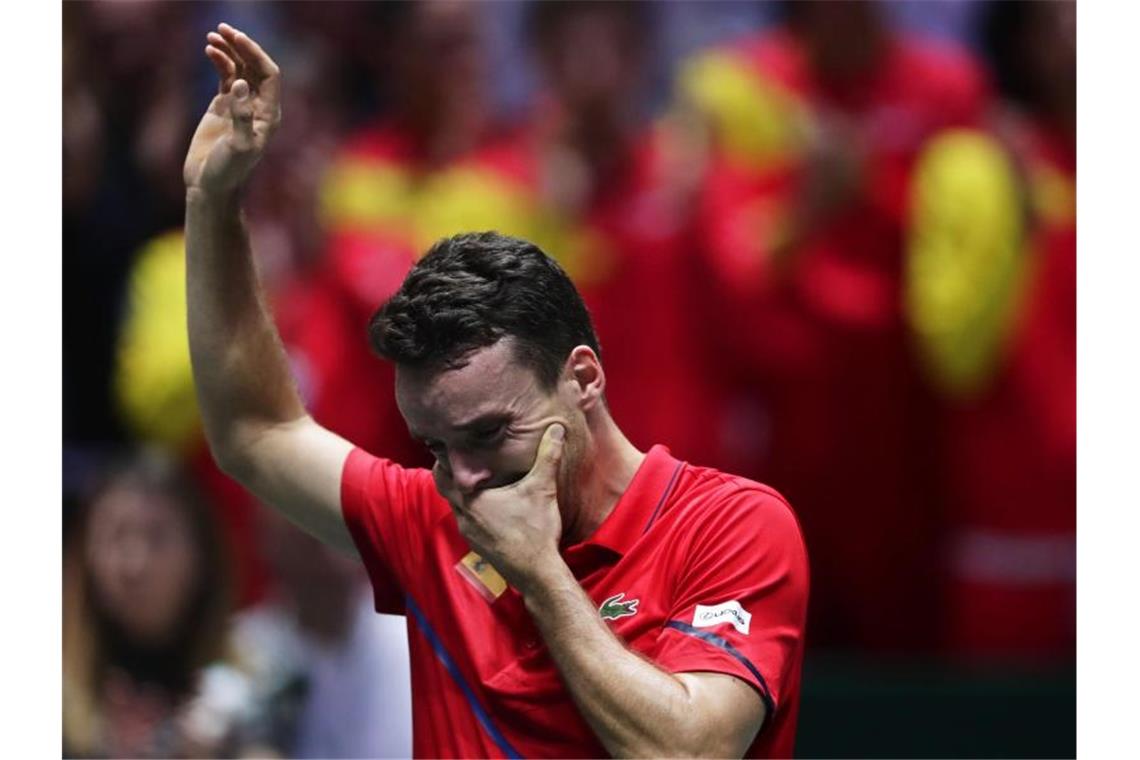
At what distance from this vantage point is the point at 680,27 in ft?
20.8

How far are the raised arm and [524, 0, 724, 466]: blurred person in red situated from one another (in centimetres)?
272

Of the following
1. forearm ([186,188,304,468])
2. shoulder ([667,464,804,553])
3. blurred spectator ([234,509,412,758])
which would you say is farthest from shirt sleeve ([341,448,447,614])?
blurred spectator ([234,509,412,758])

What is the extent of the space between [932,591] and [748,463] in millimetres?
767

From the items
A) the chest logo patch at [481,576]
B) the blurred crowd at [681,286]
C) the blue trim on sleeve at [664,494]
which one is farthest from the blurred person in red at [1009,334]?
the chest logo patch at [481,576]

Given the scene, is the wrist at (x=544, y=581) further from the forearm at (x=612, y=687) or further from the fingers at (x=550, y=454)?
the fingers at (x=550, y=454)

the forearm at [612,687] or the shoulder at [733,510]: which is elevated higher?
the shoulder at [733,510]

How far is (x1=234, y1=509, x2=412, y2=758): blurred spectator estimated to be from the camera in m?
5.44

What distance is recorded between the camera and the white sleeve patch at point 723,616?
8.66ft

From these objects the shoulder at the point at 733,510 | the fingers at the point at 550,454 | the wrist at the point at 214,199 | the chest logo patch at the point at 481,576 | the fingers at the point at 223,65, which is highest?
the fingers at the point at 223,65

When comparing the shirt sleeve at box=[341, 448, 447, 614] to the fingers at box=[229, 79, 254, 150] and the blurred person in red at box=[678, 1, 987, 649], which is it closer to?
the fingers at box=[229, 79, 254, 150]

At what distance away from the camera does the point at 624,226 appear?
19.2ft

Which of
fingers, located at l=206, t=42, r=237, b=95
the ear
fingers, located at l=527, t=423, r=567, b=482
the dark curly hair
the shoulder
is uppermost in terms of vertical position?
fingers, located at l=206, t=42, r=237, b=95

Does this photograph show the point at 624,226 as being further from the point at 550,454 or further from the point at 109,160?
the point at 550,454

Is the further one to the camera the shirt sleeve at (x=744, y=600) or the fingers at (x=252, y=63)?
the fingers at (x=252, y=63)
